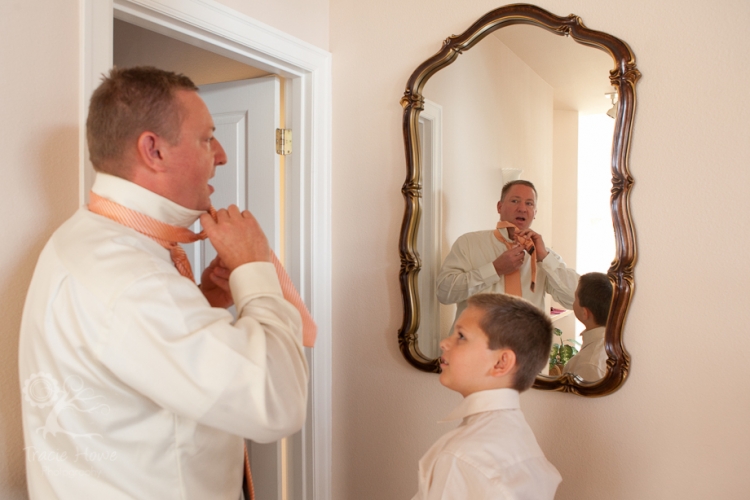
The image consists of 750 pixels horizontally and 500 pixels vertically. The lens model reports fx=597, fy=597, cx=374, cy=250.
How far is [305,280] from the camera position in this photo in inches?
89.0

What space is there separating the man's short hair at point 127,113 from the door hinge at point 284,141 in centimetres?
113

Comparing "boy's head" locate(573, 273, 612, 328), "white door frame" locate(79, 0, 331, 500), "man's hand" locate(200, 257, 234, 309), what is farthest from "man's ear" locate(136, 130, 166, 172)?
"boy's head" locate(573, 273, 612, 328)

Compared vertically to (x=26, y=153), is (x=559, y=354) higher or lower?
lower

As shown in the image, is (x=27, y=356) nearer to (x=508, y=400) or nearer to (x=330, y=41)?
(x=508, y=400)

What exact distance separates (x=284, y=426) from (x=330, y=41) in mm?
1668

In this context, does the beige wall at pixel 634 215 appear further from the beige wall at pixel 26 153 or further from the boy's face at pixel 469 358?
the boy's face at pixel 469 358

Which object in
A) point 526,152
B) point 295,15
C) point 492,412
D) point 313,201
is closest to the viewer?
point 492,412

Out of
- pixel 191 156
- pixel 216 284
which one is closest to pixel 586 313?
pixel 216 284

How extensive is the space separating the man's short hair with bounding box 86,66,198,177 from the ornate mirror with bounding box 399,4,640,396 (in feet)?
3.44

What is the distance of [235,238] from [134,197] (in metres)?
0.20

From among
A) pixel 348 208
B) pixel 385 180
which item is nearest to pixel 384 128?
pixel 385 180

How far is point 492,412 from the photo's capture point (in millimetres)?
1449

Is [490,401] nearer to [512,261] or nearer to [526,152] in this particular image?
[512,261]

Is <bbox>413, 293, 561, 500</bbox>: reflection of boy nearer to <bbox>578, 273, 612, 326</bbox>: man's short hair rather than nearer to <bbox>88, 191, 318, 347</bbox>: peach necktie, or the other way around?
<bbox>578, 273, 612, 326</bbox>: man's short hair
